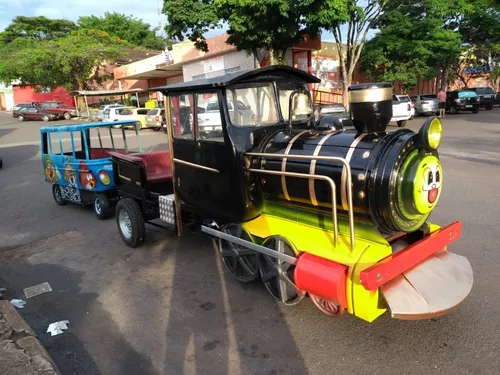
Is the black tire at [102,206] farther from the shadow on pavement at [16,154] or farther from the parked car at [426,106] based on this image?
the parked car at [426,106]

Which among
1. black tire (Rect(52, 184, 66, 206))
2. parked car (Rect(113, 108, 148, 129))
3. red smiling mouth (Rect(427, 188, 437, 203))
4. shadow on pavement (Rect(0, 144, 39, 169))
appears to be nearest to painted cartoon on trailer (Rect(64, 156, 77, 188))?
black tire (Rect(52, 184, 66, 206))

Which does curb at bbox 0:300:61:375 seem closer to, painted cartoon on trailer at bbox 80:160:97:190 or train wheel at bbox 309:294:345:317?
train wheel at bbox 309:294:345:317

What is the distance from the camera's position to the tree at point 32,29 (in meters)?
49.9

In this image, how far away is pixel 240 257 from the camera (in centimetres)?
437

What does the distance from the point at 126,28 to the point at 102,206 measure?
5611 centimetres

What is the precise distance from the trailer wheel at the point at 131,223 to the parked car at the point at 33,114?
2972 centimetres

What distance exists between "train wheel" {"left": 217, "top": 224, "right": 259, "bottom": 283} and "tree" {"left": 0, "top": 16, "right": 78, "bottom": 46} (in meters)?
54.5

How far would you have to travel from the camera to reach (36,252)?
19.8 feet

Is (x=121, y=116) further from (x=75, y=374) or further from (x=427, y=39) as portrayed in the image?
Result: (x=75, y=374)

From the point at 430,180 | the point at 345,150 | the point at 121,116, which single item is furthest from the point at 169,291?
the point at 121,116

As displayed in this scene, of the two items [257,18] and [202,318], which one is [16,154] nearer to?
[257,18]

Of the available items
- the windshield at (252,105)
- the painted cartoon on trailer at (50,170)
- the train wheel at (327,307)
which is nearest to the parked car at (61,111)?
the painted cartoon on trailer at (50,170)

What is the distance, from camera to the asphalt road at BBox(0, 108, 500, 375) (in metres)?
3.24

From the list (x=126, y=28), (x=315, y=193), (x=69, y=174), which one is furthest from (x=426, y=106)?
(x=126, y=28)
